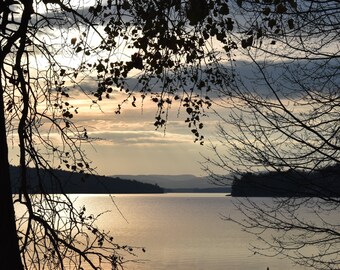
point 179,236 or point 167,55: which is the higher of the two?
point 167,55

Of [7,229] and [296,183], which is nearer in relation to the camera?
[7,229]

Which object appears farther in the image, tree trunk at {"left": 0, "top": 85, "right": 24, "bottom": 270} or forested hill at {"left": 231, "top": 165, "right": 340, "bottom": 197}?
forested hill at {"left": 231, "top": 165, "right": 340, "bottom": 197}

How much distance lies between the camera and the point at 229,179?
42.2 ft

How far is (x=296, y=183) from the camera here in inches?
461

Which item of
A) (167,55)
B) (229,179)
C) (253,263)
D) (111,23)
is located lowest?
(253,263)

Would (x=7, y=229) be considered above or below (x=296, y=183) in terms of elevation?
Answer: below

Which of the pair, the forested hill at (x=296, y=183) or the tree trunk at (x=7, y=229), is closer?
the tree trunk at (x=7, y=229)

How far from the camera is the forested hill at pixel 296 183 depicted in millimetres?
11633

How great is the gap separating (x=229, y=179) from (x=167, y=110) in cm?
378

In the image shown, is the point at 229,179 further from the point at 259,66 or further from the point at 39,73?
the point at 39,73

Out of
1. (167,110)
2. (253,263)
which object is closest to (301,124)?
(167,110)

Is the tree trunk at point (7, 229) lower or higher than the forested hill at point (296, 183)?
lower

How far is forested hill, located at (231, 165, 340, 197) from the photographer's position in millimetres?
11633

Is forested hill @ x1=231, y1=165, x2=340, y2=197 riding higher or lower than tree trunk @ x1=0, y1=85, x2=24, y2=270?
higher
